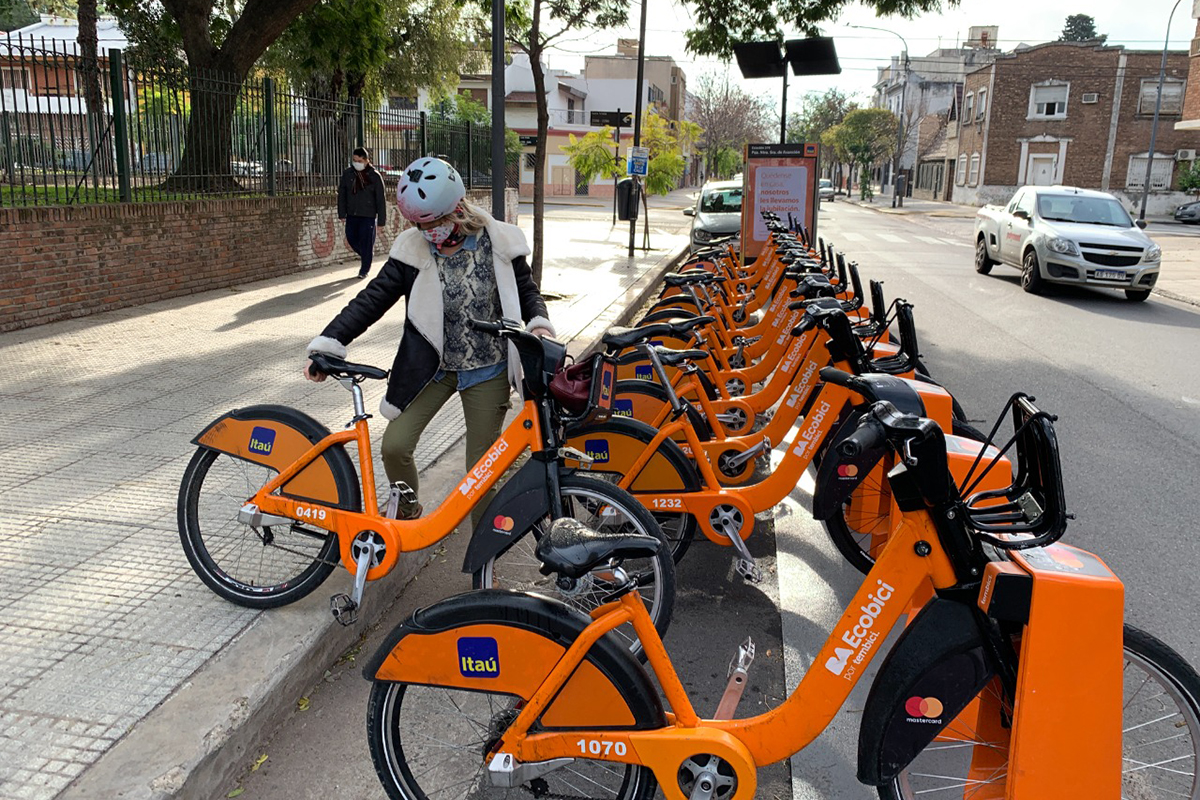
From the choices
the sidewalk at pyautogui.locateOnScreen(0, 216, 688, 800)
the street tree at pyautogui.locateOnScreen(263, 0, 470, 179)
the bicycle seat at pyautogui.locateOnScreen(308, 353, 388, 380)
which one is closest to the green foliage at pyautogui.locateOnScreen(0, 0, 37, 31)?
the street tree at pyautogui.locateOnScreen(263, 0, 470, 179)

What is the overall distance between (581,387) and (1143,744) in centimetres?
196

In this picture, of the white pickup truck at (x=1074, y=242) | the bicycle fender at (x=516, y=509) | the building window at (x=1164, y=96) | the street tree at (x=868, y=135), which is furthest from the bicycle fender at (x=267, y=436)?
the street tree at (x=868, y=135)

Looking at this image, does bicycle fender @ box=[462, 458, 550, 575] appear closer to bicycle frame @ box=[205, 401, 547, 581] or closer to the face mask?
bicycle frame @ box=[205, 401, 547, 581]

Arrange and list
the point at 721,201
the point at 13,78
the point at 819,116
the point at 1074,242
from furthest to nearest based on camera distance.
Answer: the point at 819,116, the point at 721,201, the point at 1074,242, the point at 13,78

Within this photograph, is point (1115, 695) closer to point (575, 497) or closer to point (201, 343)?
point (575, 497)

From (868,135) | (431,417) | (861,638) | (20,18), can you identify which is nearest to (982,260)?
(431,417)

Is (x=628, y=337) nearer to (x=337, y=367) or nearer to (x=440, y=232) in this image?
(x=440, y=232)

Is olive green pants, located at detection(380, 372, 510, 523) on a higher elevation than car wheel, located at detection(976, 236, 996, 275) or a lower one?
higher

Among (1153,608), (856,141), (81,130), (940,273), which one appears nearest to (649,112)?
(940,273)

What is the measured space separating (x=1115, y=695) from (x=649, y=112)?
22.8 meters

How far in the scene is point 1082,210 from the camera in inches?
609

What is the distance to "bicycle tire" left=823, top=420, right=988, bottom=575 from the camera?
14.3ft

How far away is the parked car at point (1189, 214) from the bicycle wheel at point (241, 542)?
1692 inches

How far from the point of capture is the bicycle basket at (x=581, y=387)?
335 cm
